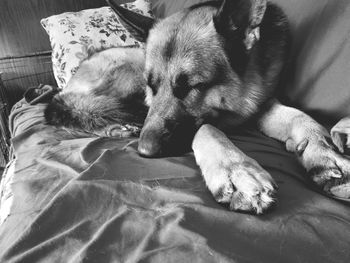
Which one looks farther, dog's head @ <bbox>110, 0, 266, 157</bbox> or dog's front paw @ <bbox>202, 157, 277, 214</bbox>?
dog's head @ <bbox>110, 0, 266, 157</bbox>

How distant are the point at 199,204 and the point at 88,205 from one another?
0.28 m

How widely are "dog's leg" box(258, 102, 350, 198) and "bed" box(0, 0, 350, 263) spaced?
0.04 metres

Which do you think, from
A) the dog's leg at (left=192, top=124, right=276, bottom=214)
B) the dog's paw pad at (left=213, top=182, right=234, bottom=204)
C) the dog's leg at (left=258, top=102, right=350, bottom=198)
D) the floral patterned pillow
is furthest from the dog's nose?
the floral patterned pillow

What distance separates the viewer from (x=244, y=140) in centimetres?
112

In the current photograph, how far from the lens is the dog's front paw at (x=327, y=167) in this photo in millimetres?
721

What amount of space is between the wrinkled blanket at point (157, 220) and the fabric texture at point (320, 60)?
285 millimetres

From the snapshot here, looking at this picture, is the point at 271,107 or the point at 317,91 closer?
the point at 317,91

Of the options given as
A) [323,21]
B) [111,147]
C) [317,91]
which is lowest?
[111,147]

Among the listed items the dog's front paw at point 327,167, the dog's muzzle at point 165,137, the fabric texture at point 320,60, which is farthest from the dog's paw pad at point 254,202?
the fabric texture at point 320,60

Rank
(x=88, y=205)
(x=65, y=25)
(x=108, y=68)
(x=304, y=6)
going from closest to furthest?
1. (x=88, y=205)
2. (x=304, y=6)
3. (x=108, y=68)
4. (x=65, y=25)

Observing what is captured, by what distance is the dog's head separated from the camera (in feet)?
3.63

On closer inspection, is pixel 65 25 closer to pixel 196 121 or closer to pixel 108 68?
pixel 108 68

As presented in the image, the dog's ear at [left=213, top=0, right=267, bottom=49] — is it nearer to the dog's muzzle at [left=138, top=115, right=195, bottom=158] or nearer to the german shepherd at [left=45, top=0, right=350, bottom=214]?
the german shepherd at [left=45, top=0, right=350, bottom=214]

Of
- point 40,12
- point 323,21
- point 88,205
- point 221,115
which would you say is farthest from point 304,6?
point 40,12
